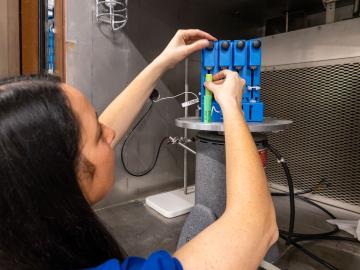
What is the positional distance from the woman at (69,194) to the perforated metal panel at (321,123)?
0.68 m

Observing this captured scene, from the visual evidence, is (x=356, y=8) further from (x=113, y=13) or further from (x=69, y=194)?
(x=69, y=194)

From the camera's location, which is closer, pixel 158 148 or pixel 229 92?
pixel 229 92

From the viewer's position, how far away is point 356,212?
898mm

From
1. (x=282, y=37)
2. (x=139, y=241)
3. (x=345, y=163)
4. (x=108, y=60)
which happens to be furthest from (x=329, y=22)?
(x=139, y=241)

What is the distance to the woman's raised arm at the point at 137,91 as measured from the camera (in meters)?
0.61

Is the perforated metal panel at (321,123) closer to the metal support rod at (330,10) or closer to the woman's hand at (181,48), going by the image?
the metal support rod at (330,10)

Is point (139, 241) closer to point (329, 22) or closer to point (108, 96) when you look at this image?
point (108, 96)

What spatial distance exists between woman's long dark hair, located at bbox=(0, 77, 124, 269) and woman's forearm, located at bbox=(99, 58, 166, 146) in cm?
26

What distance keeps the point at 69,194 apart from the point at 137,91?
1.18 feet

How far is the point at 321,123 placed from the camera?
3.12 ft

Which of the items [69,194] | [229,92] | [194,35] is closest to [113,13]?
[194,35]

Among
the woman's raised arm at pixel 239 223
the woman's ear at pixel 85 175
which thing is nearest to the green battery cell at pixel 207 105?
the woman's raised arm at pixel 239 223

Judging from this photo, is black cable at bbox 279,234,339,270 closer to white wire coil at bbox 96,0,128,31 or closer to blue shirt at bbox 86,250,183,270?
blue shirt at bbox 86,250,183,270

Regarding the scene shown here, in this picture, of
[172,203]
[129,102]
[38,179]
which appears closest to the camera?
[38,179]
